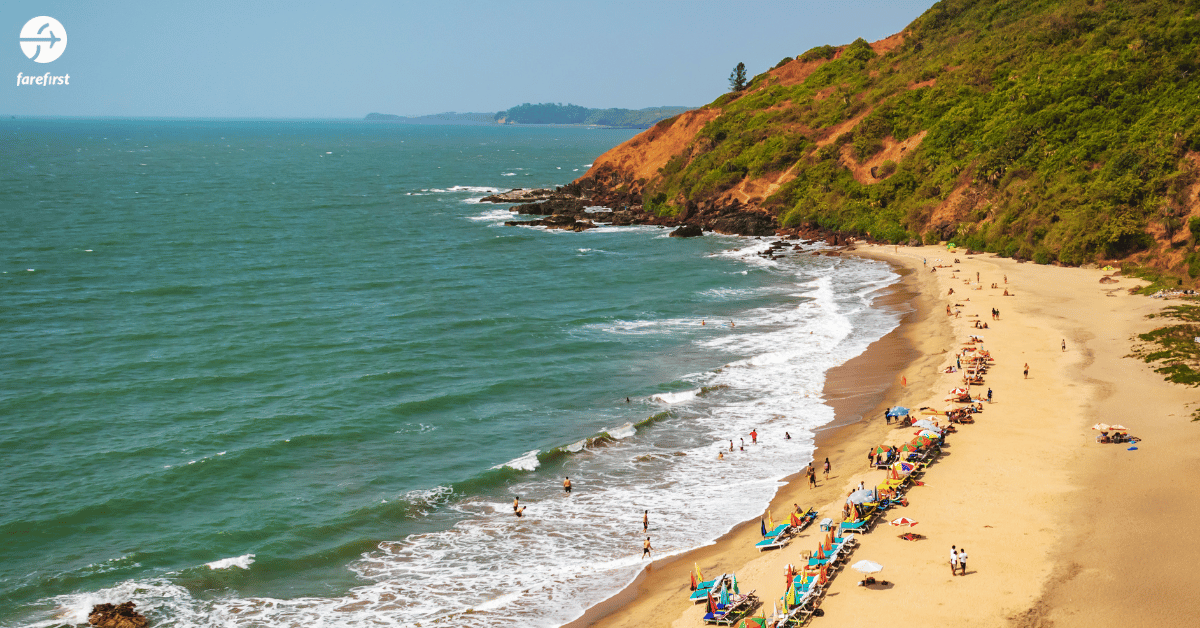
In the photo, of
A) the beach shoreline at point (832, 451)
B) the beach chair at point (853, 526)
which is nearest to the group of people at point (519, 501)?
the beach shoreline at point (832, 451)

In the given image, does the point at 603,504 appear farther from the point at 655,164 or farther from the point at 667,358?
the point at 655,164

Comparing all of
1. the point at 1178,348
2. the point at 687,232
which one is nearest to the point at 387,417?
the point at 1178,348

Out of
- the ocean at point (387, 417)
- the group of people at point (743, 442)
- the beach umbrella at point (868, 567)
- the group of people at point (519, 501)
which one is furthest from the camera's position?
the group of people at point (743, 442)

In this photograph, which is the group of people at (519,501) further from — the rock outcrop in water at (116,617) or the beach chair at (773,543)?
the rock outcrop in water at (116,617)

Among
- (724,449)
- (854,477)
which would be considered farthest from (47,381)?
(854,477)

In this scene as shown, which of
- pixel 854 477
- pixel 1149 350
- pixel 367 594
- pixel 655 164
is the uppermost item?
pixel 655 164

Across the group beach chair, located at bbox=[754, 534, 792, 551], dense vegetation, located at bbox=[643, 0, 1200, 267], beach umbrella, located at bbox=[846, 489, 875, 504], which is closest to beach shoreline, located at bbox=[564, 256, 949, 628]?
beach chair, located at bbox=[754, 534, 792, 551]
